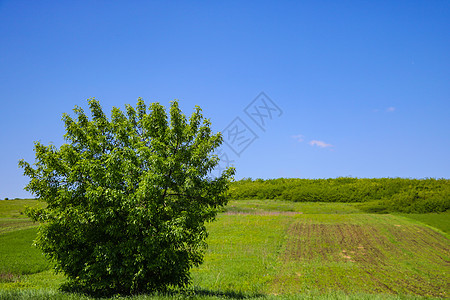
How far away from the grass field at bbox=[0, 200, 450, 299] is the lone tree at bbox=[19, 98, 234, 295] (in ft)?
5.88

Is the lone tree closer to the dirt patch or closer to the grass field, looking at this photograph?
the grass field

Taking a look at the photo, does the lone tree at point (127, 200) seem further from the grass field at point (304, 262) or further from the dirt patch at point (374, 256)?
the dirt patch at point (374, 256)

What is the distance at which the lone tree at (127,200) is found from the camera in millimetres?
14250

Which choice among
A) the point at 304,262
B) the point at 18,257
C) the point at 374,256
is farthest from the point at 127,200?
the point at 374,256

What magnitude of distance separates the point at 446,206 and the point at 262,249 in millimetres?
49254

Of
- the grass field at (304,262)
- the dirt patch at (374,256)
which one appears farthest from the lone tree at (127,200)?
the dirt patch at (374,256)

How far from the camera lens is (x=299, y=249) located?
34594mm

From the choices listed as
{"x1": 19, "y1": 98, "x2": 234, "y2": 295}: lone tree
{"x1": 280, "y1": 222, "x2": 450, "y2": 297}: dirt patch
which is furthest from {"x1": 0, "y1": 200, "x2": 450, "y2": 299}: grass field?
{"x1": 19, "y1": 98, "x2": 234, "y2": 295}: lone tree

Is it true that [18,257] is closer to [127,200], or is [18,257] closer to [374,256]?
[127,200]

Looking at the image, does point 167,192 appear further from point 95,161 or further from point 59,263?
point 59,263

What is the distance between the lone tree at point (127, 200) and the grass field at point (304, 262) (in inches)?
70.5

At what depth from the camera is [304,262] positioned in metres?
28.7

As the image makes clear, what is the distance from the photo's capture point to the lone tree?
14250 millimetres

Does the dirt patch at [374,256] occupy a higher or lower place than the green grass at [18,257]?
lower
